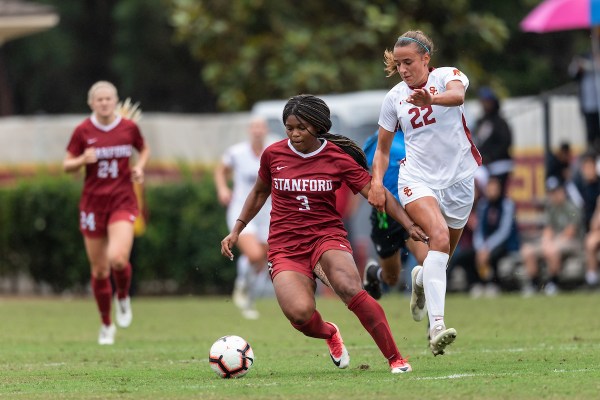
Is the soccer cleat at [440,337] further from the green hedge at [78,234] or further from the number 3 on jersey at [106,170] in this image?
the green hedge at [78,234]

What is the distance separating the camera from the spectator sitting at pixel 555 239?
19.9 meters

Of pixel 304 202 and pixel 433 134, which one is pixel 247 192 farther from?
pixel 304 202

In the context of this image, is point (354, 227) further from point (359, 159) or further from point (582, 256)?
point (359, 159)

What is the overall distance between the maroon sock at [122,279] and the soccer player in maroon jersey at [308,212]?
367 cm

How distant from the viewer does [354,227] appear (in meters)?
21.5

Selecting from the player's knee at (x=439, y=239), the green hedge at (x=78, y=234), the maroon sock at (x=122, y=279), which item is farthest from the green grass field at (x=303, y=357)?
the green hedge at (x=78, y=234)

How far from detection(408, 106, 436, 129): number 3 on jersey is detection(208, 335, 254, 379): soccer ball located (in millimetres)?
2011

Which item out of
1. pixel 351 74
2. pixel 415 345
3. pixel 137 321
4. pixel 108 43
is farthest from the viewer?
pixel 108 43

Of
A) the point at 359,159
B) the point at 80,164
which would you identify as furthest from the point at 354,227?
the point at 359,159

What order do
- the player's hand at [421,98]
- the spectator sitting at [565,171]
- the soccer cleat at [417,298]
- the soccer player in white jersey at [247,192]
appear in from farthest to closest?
the spectator sitting at [565,171]
the soccer player in white jersey at [247,192]
the soccer cleat at [417,298]
the player's hand at [421,98]

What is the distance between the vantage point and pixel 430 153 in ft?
33.1

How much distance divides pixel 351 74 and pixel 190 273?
18.1ft

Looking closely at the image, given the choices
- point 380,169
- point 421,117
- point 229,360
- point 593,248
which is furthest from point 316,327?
point 593,248

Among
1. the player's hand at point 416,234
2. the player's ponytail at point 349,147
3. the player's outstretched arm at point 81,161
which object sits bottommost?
the player's hand at point 416,234
